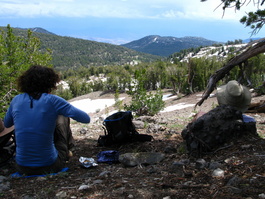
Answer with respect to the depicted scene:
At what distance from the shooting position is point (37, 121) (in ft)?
11.1

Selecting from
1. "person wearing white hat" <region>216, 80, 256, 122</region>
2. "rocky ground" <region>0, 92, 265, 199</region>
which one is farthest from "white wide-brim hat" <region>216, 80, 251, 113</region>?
"rocky ground" <region>0, 92, 265, 199</region>

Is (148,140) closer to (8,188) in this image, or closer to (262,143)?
(262,143)

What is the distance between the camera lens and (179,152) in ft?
14.2

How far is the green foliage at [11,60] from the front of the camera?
12.5 meters

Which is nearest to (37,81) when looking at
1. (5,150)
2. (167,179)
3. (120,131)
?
(5,150)

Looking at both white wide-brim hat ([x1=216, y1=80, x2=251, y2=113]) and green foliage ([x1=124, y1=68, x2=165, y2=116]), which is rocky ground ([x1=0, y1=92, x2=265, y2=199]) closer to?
white wide-brim hat ([x1=216, y1=80, x2=251, y2=113])

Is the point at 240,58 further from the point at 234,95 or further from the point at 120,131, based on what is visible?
the point at 120,131

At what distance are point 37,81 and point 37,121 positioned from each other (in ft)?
1.77

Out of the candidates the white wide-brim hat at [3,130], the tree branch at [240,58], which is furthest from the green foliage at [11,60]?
the tree branch at [240,58]

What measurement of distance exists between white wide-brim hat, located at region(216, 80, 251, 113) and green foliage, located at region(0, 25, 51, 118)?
8.28 metres

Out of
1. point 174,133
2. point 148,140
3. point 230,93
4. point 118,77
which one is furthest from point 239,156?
point 118,77

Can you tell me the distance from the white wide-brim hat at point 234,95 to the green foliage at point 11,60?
27.2ft

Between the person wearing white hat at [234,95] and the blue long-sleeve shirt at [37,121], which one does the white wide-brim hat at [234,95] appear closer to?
the person wearing white hat at [234,95]

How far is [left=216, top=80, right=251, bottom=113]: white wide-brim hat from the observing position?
4484mm
